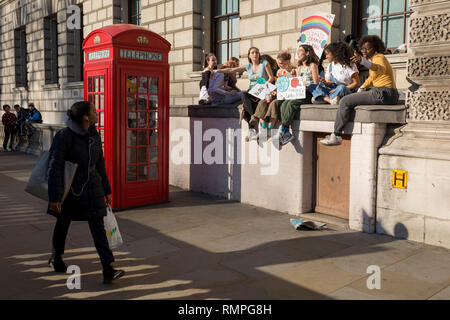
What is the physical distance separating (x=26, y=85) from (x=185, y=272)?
23.2 m

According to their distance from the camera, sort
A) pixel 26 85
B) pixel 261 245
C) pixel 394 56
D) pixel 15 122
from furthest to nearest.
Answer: pixel 26 85 < pixel 15 122 < pixel 394 56 < pixel 261 245

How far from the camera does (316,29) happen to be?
901 centimetres

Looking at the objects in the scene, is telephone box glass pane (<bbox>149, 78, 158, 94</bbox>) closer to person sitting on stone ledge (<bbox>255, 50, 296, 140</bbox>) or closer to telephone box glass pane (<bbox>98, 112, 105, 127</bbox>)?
telephone box glass pane (<bbox>98, 112, 105, 127</bbox>)

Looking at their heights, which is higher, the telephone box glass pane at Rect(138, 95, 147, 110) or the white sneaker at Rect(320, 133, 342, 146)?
the telephone box glass pane at Rect(138, 95, 147, 110)

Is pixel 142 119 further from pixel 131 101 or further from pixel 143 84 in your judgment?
pixel 143 84

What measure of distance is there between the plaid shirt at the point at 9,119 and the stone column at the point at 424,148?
15.4m

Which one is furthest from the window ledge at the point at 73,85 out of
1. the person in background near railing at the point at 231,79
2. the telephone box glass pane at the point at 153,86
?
the telephone box glass pane at the point at 153,86

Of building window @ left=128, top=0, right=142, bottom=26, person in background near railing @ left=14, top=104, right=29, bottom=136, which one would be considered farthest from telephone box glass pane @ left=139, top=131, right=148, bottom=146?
person in background near railing @ left=14, top=104, right=29, bottom=136

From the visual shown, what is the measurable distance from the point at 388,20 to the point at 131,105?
4.81 meters

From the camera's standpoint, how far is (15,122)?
58.3 feet

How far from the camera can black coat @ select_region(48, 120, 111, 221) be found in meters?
4.36

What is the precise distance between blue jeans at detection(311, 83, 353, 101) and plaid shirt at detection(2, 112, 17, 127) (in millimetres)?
14022
